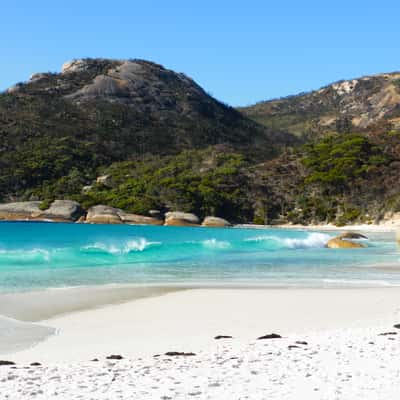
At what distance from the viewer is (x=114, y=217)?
78000mm

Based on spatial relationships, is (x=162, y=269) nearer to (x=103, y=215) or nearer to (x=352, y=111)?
(x=103, y=215)

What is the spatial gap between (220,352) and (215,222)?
230ft

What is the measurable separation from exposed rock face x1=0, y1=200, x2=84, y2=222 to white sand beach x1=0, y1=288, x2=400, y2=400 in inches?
2692

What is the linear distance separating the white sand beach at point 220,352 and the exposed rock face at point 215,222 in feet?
210

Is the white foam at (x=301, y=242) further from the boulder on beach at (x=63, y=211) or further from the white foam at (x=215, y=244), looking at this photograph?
the boulder on beach at (x=63, y=211)

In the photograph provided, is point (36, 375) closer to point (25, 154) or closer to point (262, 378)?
point (262, 378)

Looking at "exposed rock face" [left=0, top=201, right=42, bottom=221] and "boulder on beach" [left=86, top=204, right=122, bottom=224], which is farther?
"exposed rock face" [left=0, top=201, right=42, bottom=221]

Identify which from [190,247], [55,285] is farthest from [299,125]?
[55,285]

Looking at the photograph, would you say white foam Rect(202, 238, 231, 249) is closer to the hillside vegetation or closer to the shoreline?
the shoreline

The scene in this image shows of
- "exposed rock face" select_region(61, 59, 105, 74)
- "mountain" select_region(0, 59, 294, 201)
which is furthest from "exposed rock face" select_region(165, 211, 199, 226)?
"exposed rock face" select_region(61, 59, 105, 74)

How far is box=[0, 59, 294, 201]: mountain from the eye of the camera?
10194cm

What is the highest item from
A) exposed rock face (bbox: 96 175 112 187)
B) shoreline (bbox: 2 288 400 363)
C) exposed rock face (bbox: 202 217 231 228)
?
exposed rock face (bbox: 96 175 112 187)

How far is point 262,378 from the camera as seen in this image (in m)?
6.39

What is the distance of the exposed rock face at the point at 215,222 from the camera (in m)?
77.4
